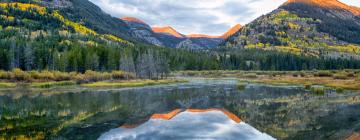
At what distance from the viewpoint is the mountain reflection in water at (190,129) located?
29484 millimetres

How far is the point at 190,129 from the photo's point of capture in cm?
3347

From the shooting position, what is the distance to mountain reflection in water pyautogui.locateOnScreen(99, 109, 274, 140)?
96.7 ft

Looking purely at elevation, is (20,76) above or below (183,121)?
above

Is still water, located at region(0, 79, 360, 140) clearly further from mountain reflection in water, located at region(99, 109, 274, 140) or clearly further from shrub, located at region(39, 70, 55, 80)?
shrub, located at region(39, 70, 55, 80)

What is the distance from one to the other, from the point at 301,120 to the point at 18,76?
89.7m

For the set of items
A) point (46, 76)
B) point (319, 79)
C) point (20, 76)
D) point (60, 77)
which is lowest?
point (319, 79)

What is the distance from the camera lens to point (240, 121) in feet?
127

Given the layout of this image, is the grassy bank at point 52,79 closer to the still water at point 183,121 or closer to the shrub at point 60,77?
the shrub at point 60,77

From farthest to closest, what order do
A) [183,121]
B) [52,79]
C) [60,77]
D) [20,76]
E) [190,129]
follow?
[60,77] < [52,79] < [20,76] < [183,121] < [190,129]

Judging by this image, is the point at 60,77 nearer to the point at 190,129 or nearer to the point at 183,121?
the point at 183,121

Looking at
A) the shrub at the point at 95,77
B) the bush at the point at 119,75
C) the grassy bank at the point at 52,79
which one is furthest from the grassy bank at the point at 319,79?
the shrub at the point at 95,77

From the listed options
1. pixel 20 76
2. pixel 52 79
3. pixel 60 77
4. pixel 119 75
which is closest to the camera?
pixel 20 76

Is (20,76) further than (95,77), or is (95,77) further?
(95,77)

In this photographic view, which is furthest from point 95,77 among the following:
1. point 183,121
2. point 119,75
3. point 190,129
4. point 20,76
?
point 190,129
